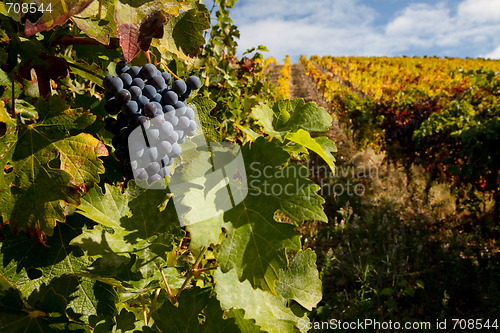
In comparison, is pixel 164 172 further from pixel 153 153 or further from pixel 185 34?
pixel 185 34

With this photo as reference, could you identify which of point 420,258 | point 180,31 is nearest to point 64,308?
point 180,31

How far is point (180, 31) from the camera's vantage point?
2.89 feet

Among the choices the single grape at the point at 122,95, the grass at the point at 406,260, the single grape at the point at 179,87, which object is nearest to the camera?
the single grape at the point at 122,95

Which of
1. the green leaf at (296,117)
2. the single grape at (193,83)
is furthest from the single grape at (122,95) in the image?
the green leaf at (296,117)

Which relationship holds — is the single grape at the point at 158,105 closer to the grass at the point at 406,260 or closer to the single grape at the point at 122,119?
the single grape at the point at 122,119

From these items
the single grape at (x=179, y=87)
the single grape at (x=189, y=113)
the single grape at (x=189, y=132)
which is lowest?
the single grape at (x=189, y=132)

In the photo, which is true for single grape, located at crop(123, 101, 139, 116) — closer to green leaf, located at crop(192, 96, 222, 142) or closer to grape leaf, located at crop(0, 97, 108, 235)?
grape leaf, located at crop(0, 97, 108, 235)

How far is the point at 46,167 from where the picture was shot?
2.49 feet

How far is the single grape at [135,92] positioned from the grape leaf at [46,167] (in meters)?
0.12

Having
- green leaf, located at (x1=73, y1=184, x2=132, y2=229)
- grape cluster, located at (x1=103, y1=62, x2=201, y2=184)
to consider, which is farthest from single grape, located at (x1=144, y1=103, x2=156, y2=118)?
green leaf, located at (x1=73, y1=184, x2=132, y2=229)

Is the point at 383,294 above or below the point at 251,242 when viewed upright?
below

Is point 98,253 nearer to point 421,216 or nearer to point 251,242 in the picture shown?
point 251,242

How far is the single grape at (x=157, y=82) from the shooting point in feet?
2.72

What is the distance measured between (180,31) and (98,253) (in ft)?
1.95
